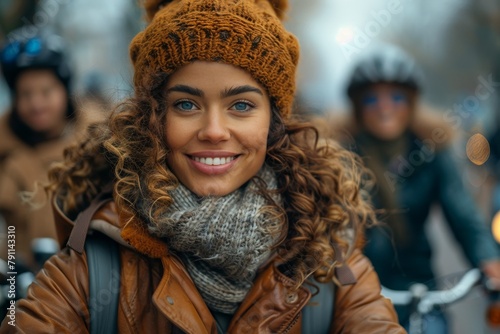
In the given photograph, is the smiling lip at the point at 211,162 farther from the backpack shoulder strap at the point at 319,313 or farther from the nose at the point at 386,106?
the nose at the point at 386,106

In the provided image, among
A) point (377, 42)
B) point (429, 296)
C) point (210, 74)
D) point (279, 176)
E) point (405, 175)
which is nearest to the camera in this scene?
point (210, 74)

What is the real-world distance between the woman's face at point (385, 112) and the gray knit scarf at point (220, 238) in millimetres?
2571

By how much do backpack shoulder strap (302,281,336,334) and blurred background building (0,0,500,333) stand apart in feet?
8.92

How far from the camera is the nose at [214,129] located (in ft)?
7.73

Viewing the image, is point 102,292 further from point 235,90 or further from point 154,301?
point 235,90

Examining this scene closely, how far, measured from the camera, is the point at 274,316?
2.38 m

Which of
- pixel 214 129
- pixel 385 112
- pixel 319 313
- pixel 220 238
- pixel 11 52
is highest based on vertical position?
pixel 11 52

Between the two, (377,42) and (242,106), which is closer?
(242,106)

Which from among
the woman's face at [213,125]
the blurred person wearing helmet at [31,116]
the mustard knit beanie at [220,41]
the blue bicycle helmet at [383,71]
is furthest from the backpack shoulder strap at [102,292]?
the blue bicycle helmet at [383,71]

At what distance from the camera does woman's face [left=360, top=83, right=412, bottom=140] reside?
485 centimetres

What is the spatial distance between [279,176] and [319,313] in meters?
0.53

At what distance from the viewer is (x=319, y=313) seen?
2477 millimetres

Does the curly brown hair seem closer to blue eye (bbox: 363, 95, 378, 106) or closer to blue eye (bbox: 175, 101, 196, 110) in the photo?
blue eye (bbox: 175, 101, 196, 110)

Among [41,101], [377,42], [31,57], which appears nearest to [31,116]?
[41,101]
